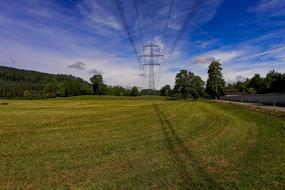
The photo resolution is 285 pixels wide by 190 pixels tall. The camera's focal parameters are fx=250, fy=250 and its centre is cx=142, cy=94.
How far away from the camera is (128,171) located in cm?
657

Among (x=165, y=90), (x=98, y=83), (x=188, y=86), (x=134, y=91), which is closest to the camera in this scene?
(x=188, y=86)

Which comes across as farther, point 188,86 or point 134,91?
point 134,91

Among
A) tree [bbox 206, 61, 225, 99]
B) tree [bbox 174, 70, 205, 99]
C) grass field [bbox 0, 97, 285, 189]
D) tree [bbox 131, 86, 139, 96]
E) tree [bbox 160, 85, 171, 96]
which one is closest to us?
grass field [bbox 0, 97, 285, 189]

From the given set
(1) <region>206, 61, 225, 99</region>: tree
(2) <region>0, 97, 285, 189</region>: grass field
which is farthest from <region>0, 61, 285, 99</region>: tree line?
(2) <region>0, 97, 285, 189</region>: grass field

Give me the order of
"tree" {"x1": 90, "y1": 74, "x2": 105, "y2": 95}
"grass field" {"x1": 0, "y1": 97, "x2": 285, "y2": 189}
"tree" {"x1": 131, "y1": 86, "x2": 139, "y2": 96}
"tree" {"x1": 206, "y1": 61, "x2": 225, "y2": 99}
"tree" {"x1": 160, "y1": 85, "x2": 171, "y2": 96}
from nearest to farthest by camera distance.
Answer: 1. "grass field" {"x1": 0, "y1": 97, "x2": 285, "y2": 189}
2. "tree" {"x1": 206, "y1": 61, "x2": 225, "y2": 99}
3. "tree" {"x1": 90, "y1": 74, "x2": 105, "y2": 95}
4. "tree" {"x1": 131, "y1": 86, "x2": 139, "y2": 96}
5. "tree" {"x1": 160, "y1": 85, "x2": 171, "y2": 96}

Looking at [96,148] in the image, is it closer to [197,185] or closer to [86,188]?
[86,188]

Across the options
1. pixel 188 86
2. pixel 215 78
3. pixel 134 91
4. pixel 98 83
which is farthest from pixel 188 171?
pixel 134 91

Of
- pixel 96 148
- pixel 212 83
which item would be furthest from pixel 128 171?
pixel 212 83

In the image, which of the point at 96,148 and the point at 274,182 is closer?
the point at 274,182

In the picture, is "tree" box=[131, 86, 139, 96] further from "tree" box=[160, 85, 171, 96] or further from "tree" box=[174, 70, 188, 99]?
"tree" box=[174, 70, 188, 99]

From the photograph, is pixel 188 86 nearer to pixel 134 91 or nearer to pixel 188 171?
pixel 134 91

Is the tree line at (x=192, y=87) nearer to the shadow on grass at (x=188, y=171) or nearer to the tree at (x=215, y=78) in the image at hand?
the tree at (x=215, y=78)

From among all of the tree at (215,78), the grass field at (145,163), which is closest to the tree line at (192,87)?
the tree at (215,78)

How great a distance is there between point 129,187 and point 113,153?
3.15 metres
